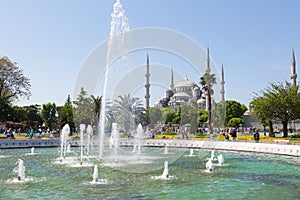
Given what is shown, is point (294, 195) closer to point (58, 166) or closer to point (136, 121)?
point (58, 166)

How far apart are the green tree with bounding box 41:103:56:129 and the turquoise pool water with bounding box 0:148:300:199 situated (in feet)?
132

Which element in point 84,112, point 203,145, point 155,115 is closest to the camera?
point 203,145

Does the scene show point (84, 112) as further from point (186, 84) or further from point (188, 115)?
point (186, 84)

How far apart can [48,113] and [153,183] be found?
47.2 meters

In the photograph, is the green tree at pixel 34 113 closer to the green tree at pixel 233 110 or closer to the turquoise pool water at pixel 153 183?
the green tree at pixel 233 110

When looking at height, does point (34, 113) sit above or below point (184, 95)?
below

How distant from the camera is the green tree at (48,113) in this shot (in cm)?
5376

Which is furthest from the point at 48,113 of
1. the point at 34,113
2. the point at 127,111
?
the point at 127,111

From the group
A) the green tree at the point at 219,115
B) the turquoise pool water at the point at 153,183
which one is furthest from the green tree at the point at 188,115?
the turquoise pool water at the point at 153,183

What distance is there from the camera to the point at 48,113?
5456cm

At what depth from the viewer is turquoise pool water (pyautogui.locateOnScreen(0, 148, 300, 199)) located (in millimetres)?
8953

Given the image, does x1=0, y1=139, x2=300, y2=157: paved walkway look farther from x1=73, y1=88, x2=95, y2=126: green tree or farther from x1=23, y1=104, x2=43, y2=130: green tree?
x1=23, y1=104, x2=43, y2=130: green tree

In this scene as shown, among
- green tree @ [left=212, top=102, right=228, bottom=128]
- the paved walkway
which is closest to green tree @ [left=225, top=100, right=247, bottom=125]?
green tree @ [left=212, top=102, right=228, bottom=128]

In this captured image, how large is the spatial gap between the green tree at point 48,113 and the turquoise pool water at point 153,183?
40.2 metres
